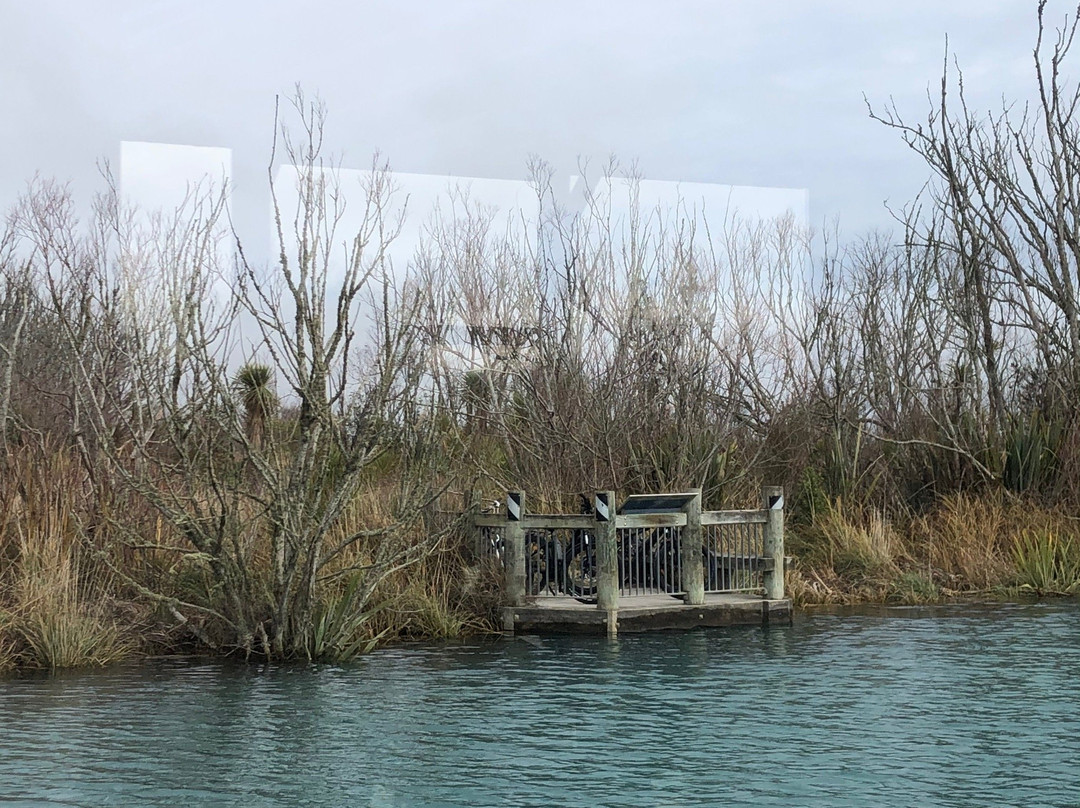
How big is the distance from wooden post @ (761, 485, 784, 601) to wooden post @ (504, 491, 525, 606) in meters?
2.52

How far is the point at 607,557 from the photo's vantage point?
13.6 meters

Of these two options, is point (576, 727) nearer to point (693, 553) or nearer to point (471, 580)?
point (471, 580)

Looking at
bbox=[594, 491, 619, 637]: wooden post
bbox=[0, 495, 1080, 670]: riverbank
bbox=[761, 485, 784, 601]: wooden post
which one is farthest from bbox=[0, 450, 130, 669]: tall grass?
bbox=[761, 485, 784, 601]: wooden post

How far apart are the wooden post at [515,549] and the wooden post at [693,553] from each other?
160 cm

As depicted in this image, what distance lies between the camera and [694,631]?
46.2 ft

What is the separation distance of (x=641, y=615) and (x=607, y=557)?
746 millimetres

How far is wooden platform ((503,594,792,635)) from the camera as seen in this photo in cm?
1370

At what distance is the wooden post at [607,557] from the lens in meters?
13.5

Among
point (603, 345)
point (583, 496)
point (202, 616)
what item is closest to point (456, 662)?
point (202, 616)

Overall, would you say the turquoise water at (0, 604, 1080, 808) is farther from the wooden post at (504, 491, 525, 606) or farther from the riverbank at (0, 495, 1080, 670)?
the wooden post at (504, 491, 525, 606)

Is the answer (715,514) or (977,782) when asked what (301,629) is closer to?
(715,514)

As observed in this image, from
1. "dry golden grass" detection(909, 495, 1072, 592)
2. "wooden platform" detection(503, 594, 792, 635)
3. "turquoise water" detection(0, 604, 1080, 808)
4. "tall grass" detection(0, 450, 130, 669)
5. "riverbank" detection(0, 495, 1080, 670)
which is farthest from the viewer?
"dry golden grass" detection(909, 495, 1072, 592)

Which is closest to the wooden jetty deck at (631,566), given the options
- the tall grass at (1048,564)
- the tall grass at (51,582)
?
the tall grass at (51,582)

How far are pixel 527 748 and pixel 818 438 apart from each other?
13373 mm
